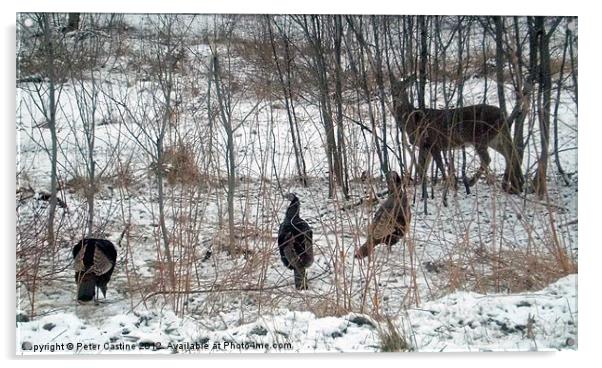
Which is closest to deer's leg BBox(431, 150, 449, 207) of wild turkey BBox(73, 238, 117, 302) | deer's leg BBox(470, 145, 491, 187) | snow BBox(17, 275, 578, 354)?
deer's leg BBox(470, 145, 491, 187)

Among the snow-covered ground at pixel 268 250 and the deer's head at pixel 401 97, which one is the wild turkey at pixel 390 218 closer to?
the snow-covered ground at pixel 268 250

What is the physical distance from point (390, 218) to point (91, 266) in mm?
1650

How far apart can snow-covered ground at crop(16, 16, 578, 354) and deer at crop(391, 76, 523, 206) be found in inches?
2.3

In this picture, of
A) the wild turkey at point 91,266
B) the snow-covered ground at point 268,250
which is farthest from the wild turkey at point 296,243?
the wild turkey at point 91,266

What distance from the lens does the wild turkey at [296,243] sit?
4.18 metres

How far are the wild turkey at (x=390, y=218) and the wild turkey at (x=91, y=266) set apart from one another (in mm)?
1370

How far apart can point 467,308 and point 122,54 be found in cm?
236

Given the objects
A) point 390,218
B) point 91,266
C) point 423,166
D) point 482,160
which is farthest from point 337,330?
point 91,266

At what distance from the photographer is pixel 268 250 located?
4.20 metres

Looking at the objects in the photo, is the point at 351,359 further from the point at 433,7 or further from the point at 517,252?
the point at 433,7

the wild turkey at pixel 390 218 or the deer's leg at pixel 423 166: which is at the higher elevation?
the deer's leg at pixel 423 166

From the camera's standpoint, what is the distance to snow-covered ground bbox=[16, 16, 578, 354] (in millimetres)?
4082
